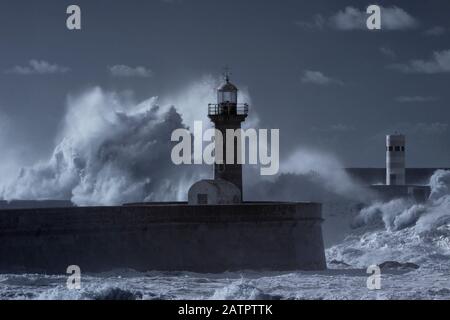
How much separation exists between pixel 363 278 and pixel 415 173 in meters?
59.6

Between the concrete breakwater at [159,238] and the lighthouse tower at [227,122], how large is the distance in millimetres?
2320

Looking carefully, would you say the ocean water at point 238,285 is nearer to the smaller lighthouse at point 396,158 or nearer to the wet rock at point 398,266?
the wet rock at point 398,266

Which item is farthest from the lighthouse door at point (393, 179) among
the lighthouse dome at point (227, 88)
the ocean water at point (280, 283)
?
the lighthouse dome at point (227, 88)

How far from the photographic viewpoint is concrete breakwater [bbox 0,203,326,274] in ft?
67.6

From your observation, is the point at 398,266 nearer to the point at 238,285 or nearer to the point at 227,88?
the point at 227,88

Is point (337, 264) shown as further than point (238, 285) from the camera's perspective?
Yes

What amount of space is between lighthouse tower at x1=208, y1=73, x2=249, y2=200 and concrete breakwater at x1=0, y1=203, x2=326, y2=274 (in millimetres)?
2320

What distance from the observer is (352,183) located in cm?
3841

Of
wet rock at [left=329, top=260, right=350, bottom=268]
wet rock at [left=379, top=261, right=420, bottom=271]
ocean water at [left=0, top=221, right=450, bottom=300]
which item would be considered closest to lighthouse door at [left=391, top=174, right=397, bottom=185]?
wet rock at [left=329, top=260, right=350, bottom=268]

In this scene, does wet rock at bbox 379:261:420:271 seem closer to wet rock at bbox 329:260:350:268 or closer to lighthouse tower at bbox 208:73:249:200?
wet rock at bbox 329:260:350:268

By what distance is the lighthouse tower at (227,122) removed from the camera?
24359 mm

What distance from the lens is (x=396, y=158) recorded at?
39125mm

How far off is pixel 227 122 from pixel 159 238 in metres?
3.90

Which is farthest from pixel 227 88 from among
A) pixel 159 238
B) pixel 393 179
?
pixel 393 179
